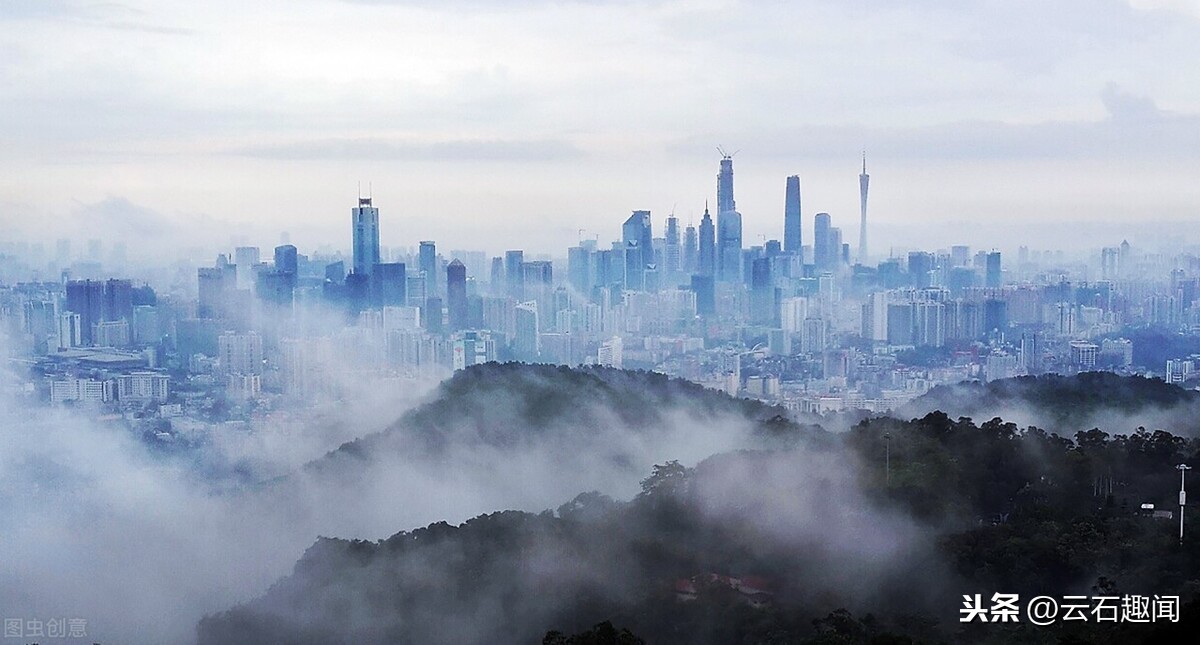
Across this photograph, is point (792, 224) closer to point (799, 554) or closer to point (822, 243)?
point (822, 243)

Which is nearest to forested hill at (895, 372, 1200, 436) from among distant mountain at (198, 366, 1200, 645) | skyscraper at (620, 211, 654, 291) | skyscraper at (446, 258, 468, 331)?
distant mountain at (198, 366, 1200, 645)

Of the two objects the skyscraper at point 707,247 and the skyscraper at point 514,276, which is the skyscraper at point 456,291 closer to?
the skyscraper at point 514,276

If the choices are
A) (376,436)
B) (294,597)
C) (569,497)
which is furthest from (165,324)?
(294,597)

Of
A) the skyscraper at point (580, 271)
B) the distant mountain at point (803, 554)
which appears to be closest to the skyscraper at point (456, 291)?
the skyscraper at point (580, 271)

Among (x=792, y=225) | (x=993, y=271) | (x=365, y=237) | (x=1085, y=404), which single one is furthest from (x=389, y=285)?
(x=1085, y=404)

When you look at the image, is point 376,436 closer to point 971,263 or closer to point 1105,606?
point 1105,606

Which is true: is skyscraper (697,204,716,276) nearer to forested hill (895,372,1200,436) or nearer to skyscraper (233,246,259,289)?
skyscraper (233,246,259,289)
